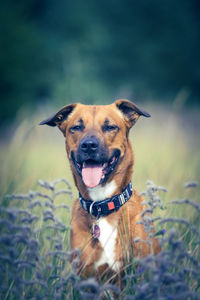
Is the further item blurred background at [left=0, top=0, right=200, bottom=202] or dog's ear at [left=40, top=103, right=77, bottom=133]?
blurred background at [left=0, top=0, right=200, bottom=202]

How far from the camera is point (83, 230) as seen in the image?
2.74 m

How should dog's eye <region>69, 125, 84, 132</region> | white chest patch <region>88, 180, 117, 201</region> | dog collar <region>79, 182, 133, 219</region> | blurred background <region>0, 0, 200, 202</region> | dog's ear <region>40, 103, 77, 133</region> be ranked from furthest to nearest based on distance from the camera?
blurred background <region>0, 0, 200, 202</region> < dog's ear <region>40, 103, 77, 133</region> < dog's eye <region>69, 125, 84, 132</region> < white chest patch <region>88, 180, 117, 201</region> < dog collar <region>79, 182, 133, 219</region>

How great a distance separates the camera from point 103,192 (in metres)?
3.01

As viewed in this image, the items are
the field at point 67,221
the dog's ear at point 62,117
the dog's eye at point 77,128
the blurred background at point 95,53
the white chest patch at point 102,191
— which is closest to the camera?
the field at point 67,221

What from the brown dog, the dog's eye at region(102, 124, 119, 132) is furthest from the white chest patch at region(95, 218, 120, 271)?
the dog's eye at region(102, 124, 119, 132)

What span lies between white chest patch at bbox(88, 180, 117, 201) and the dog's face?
0.08 meters

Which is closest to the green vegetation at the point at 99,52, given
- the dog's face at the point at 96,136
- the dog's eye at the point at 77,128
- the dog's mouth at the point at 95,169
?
the dog's face at the point at 96,136

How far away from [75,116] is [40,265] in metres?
1.67

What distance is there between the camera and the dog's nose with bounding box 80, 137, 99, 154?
2828 millimetres

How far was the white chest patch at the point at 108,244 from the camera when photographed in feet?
8.66

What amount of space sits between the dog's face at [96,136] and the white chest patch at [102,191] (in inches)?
3.0

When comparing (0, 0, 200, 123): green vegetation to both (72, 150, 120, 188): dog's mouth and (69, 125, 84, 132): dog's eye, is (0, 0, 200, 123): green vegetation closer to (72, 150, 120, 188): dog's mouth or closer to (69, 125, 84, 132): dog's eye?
(69, 125, 84, 132): dog's eye

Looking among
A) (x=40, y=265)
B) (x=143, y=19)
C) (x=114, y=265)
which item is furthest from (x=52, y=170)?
(x=143, y=19)

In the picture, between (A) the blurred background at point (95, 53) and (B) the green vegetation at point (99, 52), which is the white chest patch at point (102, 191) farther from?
(B) the green vegetation at point (99, 52)
